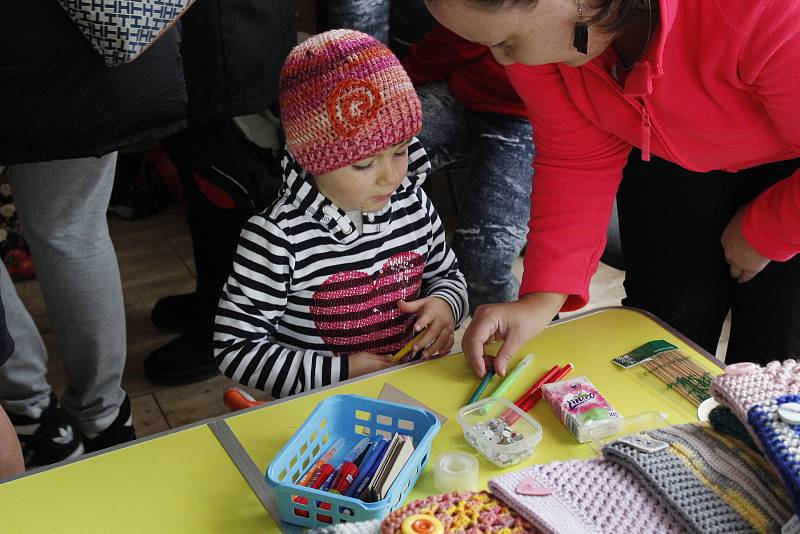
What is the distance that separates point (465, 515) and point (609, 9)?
535 millimetres

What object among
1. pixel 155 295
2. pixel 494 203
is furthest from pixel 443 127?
pixel 155 295

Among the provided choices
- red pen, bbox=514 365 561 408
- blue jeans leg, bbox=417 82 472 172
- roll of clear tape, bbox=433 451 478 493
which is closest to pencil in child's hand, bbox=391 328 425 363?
red pen, bbox=514 365 561 408

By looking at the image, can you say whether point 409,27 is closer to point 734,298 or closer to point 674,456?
point 734,298

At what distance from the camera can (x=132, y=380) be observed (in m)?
2.05

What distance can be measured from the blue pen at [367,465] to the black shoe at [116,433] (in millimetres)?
913

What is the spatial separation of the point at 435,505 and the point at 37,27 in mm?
915

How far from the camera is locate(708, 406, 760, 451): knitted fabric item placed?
0.78 m

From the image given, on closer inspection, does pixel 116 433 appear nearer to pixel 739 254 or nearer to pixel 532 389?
pixel 532 389

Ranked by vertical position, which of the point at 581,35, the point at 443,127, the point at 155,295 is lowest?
the point at 155,295

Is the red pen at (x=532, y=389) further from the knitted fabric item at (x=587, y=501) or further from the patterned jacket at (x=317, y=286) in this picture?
the patterned jacket at (x=317, y=286)

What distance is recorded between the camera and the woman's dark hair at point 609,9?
83 cm

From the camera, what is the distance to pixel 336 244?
1.27 meters

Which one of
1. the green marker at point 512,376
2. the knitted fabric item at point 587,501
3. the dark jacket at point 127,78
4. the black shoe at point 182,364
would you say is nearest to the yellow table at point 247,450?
the green marker at point 512,376

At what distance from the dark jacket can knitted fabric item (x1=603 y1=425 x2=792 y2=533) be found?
94cm
